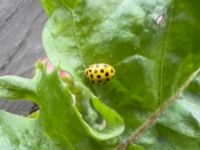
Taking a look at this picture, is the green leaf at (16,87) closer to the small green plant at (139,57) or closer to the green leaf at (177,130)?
the small green plant at (139,57)

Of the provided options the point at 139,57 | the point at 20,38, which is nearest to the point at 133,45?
the point at 139,57

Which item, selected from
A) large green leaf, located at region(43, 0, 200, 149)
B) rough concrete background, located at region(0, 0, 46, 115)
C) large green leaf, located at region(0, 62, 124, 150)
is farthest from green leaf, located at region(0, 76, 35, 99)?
rough concrete background, located at region(0, 0, 46, 115)

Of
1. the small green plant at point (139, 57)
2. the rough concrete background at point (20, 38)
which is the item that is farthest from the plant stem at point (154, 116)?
the rough concrete background at point (20, 38)

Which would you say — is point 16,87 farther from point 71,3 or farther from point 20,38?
point 20,38

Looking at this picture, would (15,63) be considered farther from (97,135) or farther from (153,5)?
(97,135)

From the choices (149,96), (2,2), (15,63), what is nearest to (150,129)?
(149,96)

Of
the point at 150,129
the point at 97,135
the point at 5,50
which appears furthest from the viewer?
the point at 5,50

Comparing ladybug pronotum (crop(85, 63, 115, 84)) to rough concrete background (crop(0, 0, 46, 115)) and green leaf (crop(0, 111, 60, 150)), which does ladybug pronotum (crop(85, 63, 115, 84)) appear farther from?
rough concrete background (crop(0, 0, 46, 115))
